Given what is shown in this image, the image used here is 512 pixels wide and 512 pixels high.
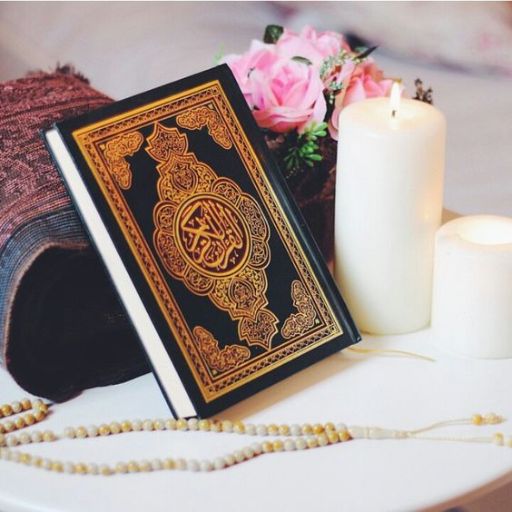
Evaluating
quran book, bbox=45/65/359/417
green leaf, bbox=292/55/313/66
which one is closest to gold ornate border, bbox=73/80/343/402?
quran book, bbox=45/65/359/417

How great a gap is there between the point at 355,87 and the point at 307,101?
0.15 feet

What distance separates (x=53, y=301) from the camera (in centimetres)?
57

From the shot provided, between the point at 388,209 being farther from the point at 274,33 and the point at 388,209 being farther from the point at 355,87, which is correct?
the point at 274,33

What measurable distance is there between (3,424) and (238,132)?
23cm

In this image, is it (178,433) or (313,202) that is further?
(313,202)

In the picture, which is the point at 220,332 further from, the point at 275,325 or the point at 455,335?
the point at 455,335

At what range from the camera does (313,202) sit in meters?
0.70

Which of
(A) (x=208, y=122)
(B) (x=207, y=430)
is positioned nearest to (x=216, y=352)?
(B) (x=207, y=430)

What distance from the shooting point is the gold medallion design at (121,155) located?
562 mm

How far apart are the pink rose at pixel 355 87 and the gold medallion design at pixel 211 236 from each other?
0.12 metres

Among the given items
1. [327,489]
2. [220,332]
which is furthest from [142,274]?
[327,489]

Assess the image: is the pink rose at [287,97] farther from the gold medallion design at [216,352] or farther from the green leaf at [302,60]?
the gold medallion design at [216,352]

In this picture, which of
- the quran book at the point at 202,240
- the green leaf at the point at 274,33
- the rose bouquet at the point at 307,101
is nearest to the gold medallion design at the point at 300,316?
the quran book at the point at 202,240

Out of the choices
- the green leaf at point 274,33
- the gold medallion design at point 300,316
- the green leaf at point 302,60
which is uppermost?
the green leaf at point 274,33
